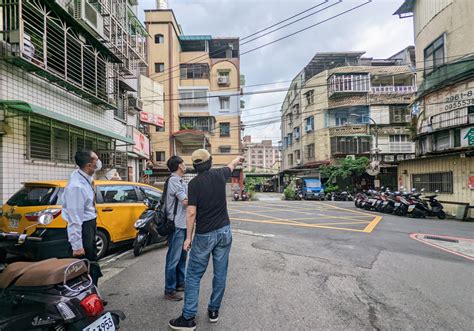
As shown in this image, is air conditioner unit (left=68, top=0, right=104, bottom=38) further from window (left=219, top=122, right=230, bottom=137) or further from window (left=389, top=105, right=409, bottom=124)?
window (left=389, top=105, right=409, bottom=124)

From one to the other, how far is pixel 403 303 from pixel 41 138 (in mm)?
8770

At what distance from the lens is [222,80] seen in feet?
97.0

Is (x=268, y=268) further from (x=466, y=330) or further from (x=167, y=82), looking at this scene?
(x=167, y=82)

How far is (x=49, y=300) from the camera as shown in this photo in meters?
2.00

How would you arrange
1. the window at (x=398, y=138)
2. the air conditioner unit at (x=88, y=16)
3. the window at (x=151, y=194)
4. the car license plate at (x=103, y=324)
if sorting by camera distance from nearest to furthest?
the car license plate at (x=103, y=324), the window at (x=151, y=194), the air conditioner unit at (x=88, y=16), the window at (x=398, y=138)

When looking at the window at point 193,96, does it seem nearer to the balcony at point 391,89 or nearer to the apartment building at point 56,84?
the apartment building at point 56,84

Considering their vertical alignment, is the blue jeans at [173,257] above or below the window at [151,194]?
below

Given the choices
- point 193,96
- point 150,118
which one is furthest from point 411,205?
point 193,96

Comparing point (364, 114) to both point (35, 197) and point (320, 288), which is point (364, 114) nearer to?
point (320, 288)

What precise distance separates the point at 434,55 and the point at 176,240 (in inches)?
676

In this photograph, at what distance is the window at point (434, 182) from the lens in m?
12.8

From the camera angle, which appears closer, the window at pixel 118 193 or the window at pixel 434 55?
the window at pixel 118 193

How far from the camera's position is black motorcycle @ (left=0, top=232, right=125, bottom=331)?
1944 mm

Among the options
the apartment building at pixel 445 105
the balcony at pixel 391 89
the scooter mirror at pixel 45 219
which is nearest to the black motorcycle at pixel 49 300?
the scooter mirror at pixel 45 219
